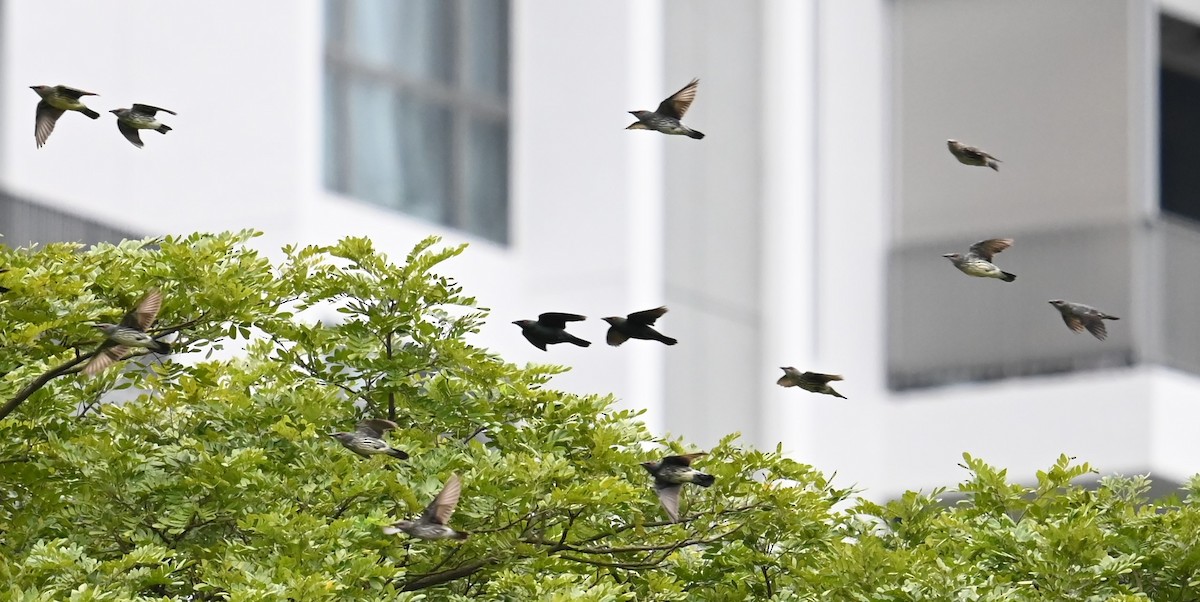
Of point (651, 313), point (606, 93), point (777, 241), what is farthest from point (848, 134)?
point (651, 313)

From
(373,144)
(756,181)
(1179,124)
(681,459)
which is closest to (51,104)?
(681,459)

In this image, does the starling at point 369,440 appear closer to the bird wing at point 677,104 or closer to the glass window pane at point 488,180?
the bird wing at point 677,104

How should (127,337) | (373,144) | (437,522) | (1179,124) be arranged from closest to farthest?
(437,522) → (127,337) → (373,144) → (1179,124)

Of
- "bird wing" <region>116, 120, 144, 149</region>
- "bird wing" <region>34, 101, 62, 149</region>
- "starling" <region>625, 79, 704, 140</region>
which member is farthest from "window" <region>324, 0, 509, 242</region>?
"starling" <region>625, 79, 704, 140</region>

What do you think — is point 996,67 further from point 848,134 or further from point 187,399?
point 187,399

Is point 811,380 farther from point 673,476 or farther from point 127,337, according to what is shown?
point 127,337

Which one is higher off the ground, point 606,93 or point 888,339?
point 606,93

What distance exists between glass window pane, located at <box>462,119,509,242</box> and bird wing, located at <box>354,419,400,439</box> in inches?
601

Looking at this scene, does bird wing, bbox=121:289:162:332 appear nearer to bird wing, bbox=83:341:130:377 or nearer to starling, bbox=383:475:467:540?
bird wing, bbox=83:341:130:377

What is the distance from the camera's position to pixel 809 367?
2508 centimetres

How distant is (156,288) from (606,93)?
50.2ft

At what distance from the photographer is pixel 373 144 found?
73.7 ft

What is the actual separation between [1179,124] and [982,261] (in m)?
16.6

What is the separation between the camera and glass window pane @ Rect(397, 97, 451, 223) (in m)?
22.9
